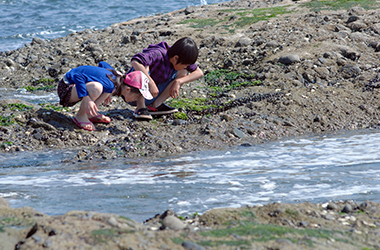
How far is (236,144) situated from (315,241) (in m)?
2.93

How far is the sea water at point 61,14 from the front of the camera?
17438mm

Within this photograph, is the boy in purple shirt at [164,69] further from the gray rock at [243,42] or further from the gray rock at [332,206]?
the gray rock at [243,42]

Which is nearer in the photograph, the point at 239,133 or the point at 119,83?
the point at 119,83

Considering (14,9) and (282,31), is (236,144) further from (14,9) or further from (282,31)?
(14,9)

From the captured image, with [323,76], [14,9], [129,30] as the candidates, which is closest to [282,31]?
[323,76]

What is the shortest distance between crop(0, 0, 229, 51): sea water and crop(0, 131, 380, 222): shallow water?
12507mm

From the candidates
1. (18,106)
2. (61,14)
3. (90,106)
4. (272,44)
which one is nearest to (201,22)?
(272,44)

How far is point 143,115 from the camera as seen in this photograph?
5340 millimetres

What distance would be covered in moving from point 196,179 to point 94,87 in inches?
75.9

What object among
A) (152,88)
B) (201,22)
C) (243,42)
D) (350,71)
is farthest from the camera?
(201,22)

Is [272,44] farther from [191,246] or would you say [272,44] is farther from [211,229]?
[191,246]

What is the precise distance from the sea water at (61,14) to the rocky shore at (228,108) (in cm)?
757

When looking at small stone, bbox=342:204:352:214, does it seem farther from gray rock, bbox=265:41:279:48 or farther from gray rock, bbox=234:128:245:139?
gray rock, bbox=265:41:279:48

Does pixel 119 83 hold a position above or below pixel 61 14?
below
